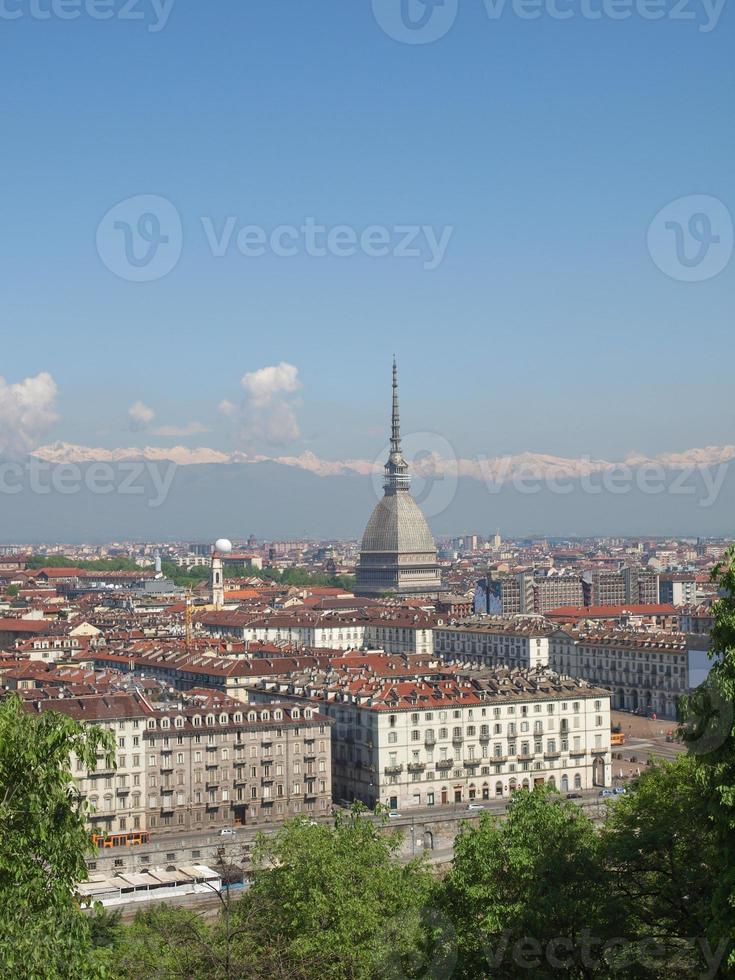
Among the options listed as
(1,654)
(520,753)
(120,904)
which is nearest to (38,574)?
(1,654)

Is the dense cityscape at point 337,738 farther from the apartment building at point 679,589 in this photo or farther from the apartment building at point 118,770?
the apartment building at point 679,589

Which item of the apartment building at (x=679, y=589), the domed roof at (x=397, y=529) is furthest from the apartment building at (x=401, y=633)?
the apartment building at (x=679, y=589)

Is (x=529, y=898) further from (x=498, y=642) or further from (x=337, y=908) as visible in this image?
(x=498, y=642)

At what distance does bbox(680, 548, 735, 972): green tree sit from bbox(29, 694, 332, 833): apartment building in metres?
29.9

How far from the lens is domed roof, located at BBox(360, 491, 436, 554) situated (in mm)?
150375

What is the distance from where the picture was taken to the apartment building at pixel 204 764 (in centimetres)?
4488

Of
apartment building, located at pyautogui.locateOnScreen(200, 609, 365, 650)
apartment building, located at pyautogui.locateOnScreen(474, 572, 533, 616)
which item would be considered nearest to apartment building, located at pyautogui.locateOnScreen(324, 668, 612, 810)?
apartment building, located at pyautogui.locateOnScreen(200, 609, 365, 650)

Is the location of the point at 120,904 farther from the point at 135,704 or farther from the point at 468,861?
the point at 468,861

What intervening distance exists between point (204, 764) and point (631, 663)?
38.2m

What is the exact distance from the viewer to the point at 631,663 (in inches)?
3098

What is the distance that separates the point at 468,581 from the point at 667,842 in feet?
504

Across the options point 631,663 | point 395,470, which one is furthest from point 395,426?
point 631,663

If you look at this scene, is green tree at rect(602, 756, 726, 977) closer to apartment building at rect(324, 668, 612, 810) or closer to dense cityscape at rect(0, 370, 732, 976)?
dense cityscape at rect(0, 370, 732, 976)

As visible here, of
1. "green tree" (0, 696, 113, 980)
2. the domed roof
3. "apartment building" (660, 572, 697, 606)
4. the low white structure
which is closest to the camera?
"green tree" (0, 696, 113, 980)
